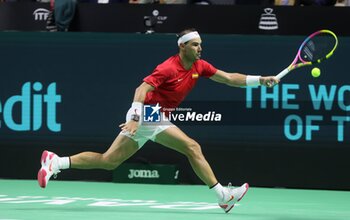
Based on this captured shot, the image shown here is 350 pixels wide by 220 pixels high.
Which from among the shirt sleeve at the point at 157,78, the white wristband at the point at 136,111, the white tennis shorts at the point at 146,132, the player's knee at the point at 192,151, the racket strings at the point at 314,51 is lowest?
the player's knee at the point at 192,151

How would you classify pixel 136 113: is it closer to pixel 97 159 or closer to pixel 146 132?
pixel 146 132

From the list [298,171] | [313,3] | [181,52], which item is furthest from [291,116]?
[181,52]

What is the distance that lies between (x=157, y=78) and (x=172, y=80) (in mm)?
219

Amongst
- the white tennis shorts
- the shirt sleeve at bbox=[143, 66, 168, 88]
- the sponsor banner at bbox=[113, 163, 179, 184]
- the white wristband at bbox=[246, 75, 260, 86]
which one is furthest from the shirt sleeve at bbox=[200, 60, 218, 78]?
the sponsor banner at bbox=[113, 163, 179, 184]

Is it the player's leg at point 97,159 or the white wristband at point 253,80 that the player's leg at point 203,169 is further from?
the white wristband at point 253,80

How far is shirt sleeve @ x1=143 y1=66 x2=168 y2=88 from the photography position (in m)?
9.69

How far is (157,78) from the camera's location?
976 centimetres

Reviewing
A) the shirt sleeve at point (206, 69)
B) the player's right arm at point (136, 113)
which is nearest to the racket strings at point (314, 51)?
the shirt sleeve at point (206, 69)

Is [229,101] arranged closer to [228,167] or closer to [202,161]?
[228,167]

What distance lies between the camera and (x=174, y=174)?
1269 cm

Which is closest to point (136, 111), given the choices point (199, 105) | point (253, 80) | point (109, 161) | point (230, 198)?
point (109, 161)

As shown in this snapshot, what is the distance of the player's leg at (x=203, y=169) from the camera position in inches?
381

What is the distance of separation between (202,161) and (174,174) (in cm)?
292

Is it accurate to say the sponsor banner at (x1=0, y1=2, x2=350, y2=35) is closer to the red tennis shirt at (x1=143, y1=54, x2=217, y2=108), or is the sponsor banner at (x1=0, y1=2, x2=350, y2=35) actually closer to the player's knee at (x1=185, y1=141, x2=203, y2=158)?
the red tennis shirt at (x1=143, y1=54, x2=217, y2=108)
